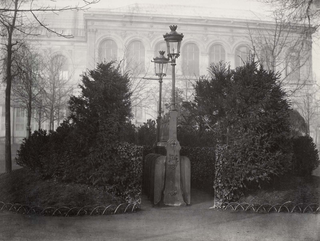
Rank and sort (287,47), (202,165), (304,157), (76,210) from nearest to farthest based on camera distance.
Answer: (76,210)
(202,165)
(304,157)
(287,47)

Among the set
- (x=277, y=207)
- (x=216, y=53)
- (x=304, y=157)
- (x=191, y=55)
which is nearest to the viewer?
(x=277, y=207)

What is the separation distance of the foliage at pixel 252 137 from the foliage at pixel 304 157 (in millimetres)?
2599

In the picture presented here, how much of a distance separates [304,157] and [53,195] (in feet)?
23.5

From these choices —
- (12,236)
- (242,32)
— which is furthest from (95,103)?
(242,32)

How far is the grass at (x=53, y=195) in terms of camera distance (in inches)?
278

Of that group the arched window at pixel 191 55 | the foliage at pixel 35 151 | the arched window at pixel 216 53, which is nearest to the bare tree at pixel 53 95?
the foliage at pixel 35 151

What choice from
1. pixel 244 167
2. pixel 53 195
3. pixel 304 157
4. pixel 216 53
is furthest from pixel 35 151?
pixel 216 53

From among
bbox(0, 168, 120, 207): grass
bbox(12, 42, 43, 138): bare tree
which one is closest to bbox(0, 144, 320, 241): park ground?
bbox(0, 168, 120, 207): grass

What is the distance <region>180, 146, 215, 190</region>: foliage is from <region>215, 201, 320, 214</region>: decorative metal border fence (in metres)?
→ 2.24

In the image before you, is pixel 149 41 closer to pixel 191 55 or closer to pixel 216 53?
pixel 191 55

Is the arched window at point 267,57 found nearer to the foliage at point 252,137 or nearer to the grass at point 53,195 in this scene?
the foliage at point 252,137

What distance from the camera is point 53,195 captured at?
731 centimetres

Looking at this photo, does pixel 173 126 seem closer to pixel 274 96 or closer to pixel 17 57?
pixel 274 96

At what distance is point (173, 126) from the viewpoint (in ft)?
26.3
